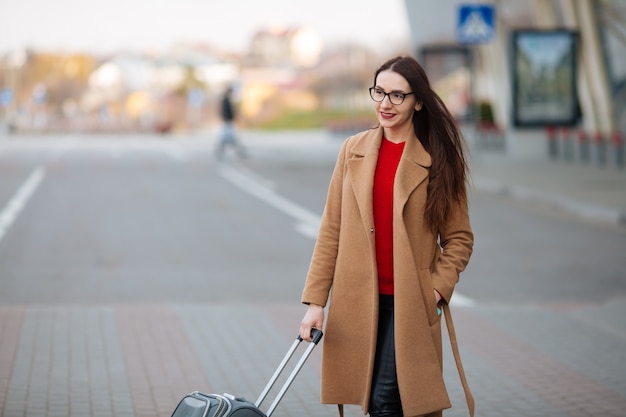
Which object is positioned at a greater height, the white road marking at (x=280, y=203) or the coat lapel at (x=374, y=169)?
the coat lapel at (x=374, y=169)

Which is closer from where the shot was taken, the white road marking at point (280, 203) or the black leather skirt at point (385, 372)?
the black leather skirt at point (385, 372)

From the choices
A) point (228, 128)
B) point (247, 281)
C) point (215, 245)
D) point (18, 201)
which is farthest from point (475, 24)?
point (247, 281)

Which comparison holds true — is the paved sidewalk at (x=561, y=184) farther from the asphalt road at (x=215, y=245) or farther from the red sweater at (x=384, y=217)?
the red sweater at (x=384, y=217)

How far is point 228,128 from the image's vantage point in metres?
35.9

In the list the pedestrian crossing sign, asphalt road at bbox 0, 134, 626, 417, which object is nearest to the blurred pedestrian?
the pedestrian crossing sign

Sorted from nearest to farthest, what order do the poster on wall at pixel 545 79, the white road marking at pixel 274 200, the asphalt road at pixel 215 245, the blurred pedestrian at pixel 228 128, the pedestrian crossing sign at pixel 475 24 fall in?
the asphalt road at pixel 215 245 → the white road marking at pixel 274 200 → the pedestrian crossing sign at pixel 475 24 → the poster on wall at pixel 545 79 → the blurred pedestrian at pixel 228 128

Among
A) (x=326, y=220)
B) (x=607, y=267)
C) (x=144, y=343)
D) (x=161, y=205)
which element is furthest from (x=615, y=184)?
(x=326, y=220)

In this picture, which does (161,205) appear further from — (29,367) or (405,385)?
(405,385)

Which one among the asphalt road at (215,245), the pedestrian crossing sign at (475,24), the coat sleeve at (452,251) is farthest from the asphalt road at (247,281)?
the pedestrian crossing sign at (475,24)

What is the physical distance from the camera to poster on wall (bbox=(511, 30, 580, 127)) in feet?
91.5

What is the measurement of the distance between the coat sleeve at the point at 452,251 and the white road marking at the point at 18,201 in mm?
10889

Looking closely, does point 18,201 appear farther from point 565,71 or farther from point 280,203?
point 565,71

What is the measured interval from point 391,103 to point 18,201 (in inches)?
632

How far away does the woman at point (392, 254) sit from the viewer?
4559 millimetres
